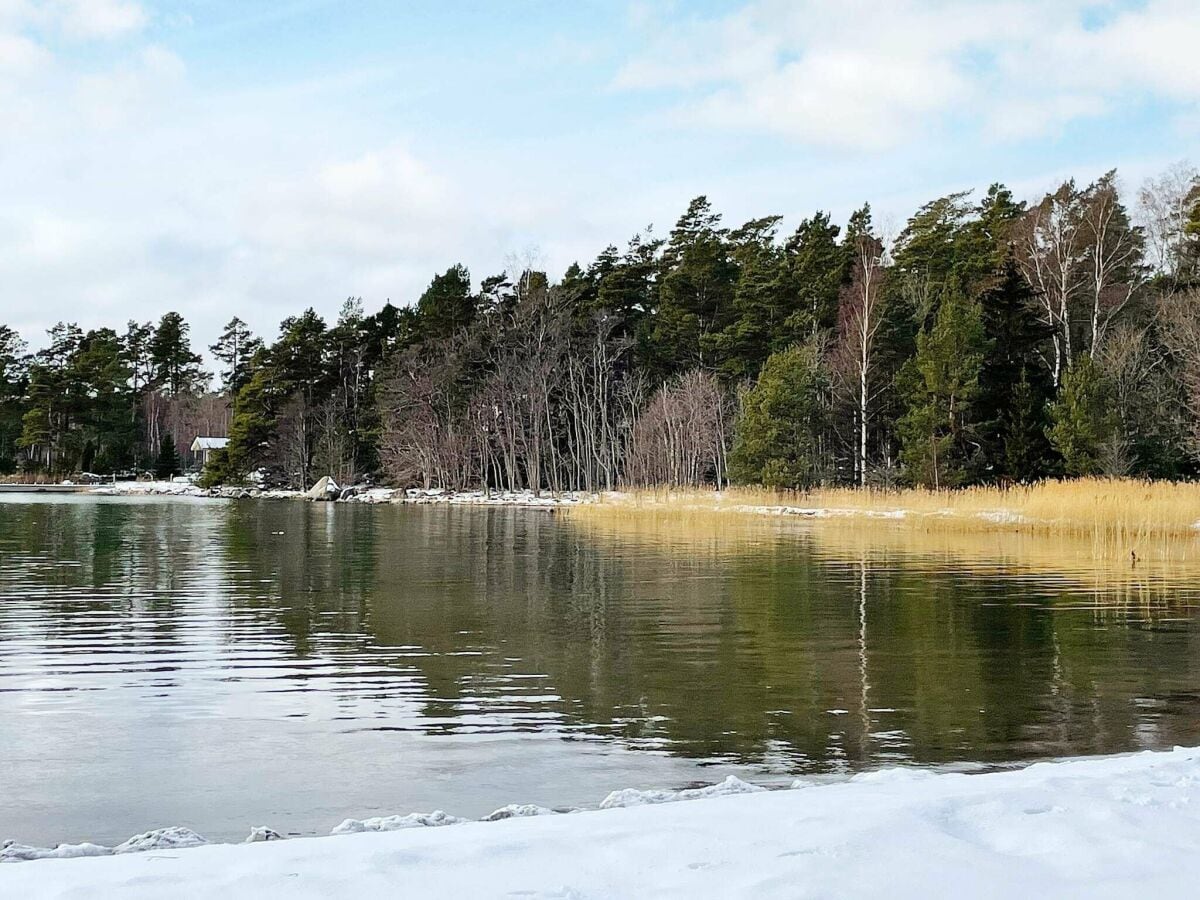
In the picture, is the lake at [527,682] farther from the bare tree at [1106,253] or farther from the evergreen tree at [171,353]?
the evergreen tree at [171,353]

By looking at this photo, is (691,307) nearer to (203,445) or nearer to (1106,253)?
(1106,253)

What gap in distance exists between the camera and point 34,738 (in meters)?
8.02

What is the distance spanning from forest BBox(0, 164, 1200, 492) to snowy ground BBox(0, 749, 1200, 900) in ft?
113

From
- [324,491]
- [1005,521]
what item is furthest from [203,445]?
[1005,521]

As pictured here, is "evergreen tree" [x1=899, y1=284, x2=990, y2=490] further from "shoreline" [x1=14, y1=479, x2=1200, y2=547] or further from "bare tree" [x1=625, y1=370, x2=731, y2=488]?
"bare tree" [x1=625, y1=370, x2=731, y2=488]

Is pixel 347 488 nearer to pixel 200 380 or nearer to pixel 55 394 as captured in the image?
pixel 55 394

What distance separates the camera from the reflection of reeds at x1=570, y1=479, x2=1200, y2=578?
78.8 feet

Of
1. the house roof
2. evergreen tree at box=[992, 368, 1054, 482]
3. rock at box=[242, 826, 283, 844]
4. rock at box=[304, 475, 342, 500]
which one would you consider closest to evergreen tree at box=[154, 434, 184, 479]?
the house roof

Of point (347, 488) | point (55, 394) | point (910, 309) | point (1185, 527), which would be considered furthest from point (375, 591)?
point (55, 394)

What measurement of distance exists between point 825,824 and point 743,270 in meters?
62.1

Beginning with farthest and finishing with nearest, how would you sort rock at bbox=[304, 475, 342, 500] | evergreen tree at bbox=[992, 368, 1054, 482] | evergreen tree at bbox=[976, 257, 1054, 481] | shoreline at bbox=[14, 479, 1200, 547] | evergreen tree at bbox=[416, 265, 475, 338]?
evergreen tree at bbox=[416, 265, 475, 338] → rock at bbox=[304, 475, 342, 500] → evergreen tree at bbox=[976, 257, 1054, 481] → evergreen tree at bbox=[992, 368, 1054, 482] → shoreline at bbox=[14, 479, 1200, 547]

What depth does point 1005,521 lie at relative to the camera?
30.9m

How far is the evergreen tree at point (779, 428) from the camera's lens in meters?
42.8

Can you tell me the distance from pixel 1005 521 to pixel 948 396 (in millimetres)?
11643
